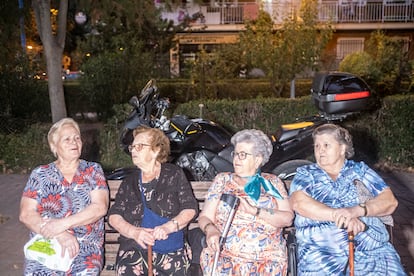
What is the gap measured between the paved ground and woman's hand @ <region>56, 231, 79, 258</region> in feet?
4.26

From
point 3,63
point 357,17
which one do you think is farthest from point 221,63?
point 357,17

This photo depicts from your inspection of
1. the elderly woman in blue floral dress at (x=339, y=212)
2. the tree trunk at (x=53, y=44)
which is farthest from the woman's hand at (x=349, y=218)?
the tree trunk at (x=53, y=44)

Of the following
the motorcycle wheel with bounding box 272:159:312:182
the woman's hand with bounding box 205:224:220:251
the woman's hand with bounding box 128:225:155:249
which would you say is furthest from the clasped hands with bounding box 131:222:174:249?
the motorcycle wheel with bounding box 272:159:312:182

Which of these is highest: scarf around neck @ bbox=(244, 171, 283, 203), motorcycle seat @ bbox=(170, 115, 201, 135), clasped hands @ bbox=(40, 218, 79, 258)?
motorcycle seat @ bbox=(170, 115, 201, 135)

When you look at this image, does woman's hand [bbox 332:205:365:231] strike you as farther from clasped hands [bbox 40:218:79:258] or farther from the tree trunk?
the tree trunk

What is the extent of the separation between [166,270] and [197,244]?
13.3 inches

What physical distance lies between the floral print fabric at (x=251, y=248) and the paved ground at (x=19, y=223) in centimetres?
136

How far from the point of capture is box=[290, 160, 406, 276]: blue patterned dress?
2922mm

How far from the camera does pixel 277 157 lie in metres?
4.80

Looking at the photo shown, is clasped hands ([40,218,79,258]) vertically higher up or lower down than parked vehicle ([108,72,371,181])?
lower down

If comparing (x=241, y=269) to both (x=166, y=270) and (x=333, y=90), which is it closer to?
(x=166, y=270)

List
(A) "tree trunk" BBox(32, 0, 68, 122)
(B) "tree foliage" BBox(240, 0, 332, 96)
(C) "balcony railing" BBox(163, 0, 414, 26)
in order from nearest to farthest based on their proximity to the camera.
Answer: (A) "tree trunk" BBox(32, 0, 68, 122)
(B) "tree foliage" BBox(240, 0, 332, 96)
(C) "balcony railing" BBox(163, 0, 414, 26)

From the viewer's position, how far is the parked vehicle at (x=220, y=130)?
4.45m

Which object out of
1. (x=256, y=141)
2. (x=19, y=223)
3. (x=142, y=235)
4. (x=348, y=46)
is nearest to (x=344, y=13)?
(x=348, y=46)
